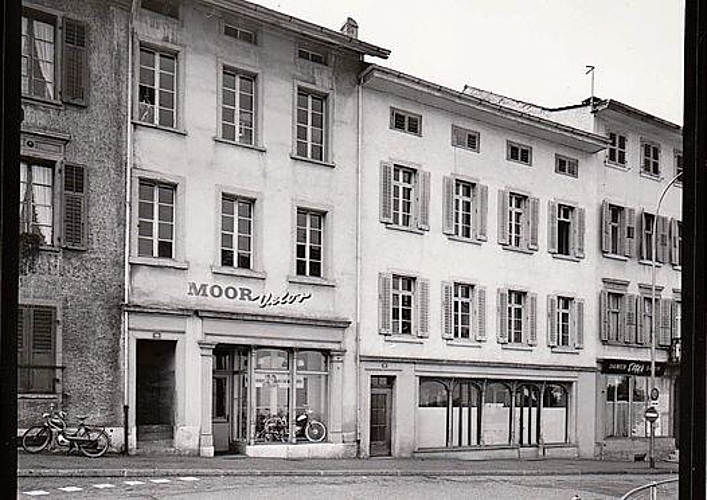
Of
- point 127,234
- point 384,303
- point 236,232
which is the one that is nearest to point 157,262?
point 127,234

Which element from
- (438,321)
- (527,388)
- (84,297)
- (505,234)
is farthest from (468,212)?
(84,297)

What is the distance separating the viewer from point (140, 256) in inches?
75.9

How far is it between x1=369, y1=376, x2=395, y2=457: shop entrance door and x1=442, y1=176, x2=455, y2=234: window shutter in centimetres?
45

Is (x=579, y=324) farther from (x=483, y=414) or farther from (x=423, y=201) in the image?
(x=423, y=201)

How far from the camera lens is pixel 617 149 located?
229 centimetres

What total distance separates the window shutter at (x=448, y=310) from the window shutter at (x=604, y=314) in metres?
0.39

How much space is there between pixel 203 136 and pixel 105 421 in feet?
2.44

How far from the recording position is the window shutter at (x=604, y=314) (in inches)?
83.1

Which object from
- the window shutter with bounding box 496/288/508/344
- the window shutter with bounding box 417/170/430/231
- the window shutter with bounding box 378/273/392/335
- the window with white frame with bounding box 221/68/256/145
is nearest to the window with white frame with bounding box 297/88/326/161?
the window with white frame with bounding box 221/68/256/145

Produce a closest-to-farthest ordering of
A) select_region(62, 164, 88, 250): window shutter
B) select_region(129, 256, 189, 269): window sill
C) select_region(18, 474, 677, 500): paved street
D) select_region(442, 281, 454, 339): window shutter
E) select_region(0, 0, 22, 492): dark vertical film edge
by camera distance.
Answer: select_region(0, 0, 22, 492): dark vertical film edge < select_region(62, 164, 88, 250): window shutter < select_region(18, 474, 677, 500): paved street < select_region(129, 256, 189, 269): window sill < select_region(442, 281, 454, 339): window shutter

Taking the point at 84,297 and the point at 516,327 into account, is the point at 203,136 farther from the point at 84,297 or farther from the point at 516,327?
the point at 516,327

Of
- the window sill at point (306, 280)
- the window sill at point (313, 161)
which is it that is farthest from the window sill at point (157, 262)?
the window sill at point (313, 161)

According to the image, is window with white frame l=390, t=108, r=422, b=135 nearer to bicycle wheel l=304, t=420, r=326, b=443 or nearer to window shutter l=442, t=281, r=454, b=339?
window shutter l=442, t=281, r=454, b=339

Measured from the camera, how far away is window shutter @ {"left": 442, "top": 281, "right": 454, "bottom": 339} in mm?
2059
